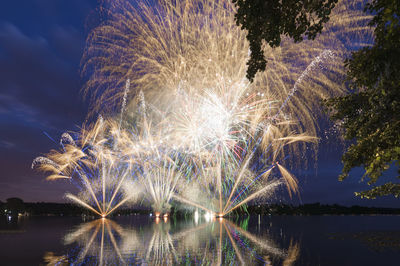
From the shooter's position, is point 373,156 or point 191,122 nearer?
point 373,156

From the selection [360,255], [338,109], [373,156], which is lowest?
[360,255]

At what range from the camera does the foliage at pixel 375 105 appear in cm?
727

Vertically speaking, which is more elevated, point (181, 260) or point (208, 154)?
point (208, 154)

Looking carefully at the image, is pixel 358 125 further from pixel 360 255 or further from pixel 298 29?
pixel 360 255

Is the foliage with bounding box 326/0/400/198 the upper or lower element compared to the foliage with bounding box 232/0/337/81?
lower

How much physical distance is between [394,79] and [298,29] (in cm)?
237

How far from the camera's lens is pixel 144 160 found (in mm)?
41906

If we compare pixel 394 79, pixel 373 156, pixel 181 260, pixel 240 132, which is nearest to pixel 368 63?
pixel 394 79

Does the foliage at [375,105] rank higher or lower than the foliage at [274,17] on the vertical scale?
lower

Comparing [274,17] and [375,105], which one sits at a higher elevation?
[274,17]

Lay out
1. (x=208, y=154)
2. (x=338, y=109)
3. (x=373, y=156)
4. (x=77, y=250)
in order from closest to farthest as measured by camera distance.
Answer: (x=373, y=156), (x=338, y=109), (x=77, y=250), (x=208, y=154)

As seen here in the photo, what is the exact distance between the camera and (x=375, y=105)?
26.0ft

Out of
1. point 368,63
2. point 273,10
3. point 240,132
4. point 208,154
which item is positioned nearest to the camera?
point 273,10

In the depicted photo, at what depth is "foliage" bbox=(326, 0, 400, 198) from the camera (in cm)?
727
